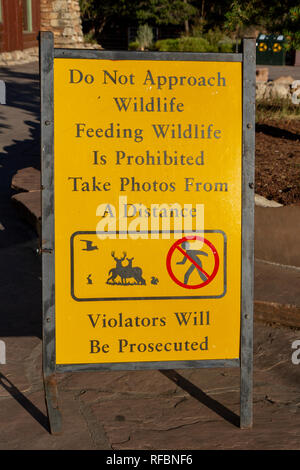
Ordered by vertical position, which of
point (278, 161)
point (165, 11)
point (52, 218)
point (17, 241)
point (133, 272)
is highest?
point (165, 11)

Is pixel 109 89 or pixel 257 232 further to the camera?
pixel 257 232

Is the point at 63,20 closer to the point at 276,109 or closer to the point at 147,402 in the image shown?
the point at 276,109

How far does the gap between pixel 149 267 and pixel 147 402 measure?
0.73m

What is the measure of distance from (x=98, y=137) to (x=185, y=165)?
41 centimetres

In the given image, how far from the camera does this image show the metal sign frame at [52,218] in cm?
323

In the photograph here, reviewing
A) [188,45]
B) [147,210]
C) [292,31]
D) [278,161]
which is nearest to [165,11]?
[188,45]

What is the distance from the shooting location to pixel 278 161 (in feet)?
23.6

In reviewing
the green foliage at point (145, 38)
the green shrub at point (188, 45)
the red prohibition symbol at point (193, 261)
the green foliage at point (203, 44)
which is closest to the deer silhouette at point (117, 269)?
the red prohibition symbol at point (193, 261)

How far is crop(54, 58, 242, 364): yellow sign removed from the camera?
3303mm

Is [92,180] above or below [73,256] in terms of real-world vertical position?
above

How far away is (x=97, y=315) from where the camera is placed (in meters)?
3.41

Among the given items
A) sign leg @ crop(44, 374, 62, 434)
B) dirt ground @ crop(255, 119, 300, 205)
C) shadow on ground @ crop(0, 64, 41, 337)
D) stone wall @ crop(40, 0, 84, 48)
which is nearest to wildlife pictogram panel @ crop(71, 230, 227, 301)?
sign leg @ crop(44, 374, 62, 434)

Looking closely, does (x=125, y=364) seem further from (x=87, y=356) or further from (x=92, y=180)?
(x=92, y=180)

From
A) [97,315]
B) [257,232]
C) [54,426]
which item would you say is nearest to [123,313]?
[97,315]
